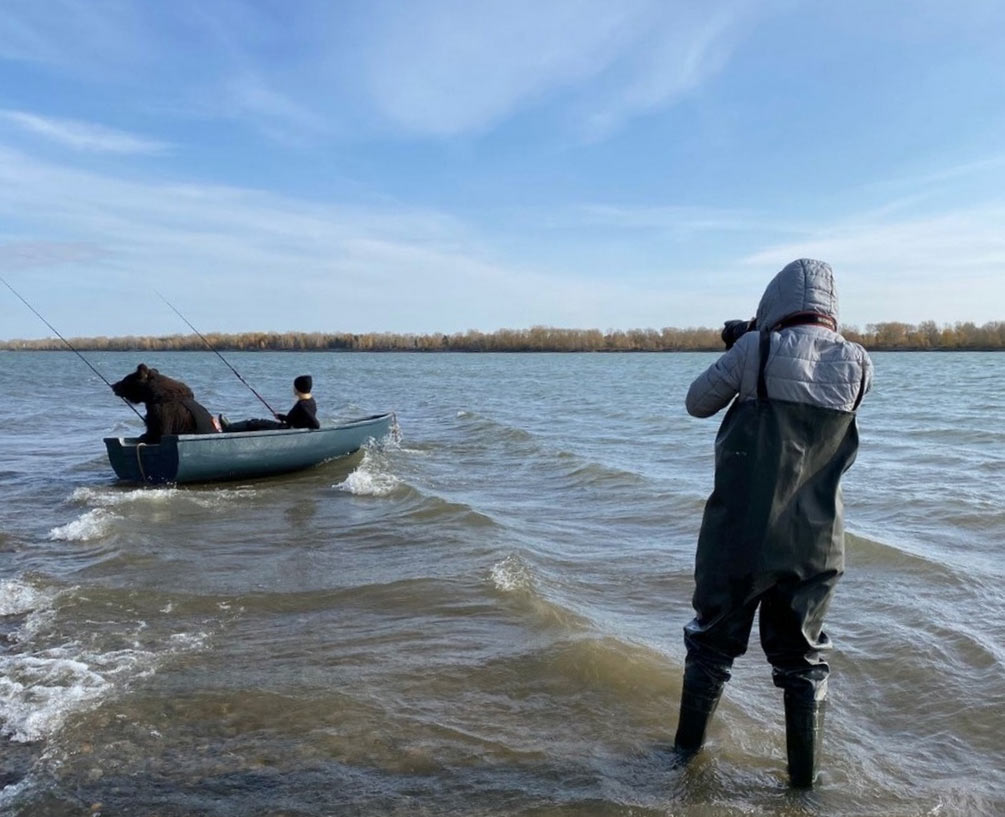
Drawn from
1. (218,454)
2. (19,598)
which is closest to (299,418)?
(218,454)

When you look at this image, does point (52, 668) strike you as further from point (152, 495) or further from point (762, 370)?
point (152, 495)

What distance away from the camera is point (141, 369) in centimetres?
1200

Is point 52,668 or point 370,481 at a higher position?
point 52,668

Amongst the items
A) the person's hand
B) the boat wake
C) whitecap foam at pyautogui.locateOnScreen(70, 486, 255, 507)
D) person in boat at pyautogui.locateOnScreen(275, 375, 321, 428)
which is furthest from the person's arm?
person in boat at pyautogui.locateOnScreen(275, 375, 321, 428)

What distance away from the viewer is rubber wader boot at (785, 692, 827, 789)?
3523 mm

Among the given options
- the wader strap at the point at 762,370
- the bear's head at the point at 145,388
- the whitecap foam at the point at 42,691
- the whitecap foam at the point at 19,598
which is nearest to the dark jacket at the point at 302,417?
the bear's head at the point at 145,388

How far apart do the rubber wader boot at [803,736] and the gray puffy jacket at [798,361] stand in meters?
1.29

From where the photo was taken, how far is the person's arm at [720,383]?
3316 mm

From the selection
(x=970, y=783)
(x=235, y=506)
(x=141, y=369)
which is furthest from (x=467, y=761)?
(x=141, y=369)

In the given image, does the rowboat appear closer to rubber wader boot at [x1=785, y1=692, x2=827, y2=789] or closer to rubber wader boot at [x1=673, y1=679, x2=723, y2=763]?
rubber wader boot at [x1=673, y1=679, x2=723, y2=763]

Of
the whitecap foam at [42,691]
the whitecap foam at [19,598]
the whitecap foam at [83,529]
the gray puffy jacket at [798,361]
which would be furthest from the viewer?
the whitecap foam at [83,529]

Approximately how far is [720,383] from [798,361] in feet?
1.02

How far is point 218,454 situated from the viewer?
12070 mm

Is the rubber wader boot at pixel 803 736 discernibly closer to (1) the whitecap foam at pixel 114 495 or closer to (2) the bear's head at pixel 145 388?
(1) the whitecap foam at pixel 114 495
